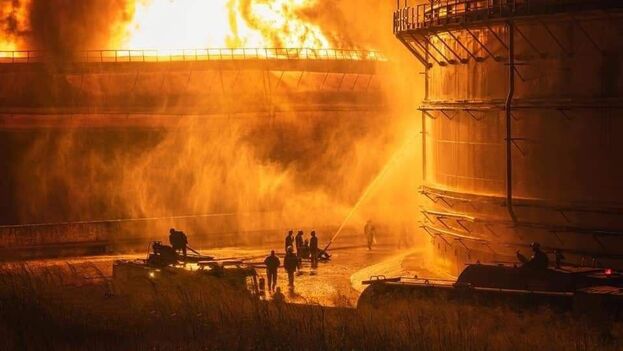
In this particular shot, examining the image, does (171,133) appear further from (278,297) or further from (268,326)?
(268,326)

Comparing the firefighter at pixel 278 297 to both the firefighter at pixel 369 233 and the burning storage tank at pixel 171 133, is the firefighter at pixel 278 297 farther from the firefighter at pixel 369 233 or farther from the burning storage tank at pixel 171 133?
the burning storage tank at pixel 171 133

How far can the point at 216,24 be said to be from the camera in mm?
63031

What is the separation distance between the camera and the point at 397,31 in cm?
3862

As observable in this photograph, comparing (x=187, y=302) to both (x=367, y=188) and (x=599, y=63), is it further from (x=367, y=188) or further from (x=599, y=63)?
(x=367, y=188)

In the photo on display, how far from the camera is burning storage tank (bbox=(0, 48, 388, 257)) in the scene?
50938 millimetres

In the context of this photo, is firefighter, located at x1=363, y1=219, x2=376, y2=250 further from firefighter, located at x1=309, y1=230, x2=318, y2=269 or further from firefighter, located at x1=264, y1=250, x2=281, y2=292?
firefighter, located at x1=264, y1=250, x2=281, y2=292

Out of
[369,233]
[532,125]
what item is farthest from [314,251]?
[532,125]

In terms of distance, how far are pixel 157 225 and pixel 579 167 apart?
1915cm

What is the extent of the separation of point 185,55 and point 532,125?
27.1m

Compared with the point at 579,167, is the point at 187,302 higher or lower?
lower

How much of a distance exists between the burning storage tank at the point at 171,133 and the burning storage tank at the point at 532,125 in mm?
13597

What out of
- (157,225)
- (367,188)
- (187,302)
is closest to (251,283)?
(187,302)

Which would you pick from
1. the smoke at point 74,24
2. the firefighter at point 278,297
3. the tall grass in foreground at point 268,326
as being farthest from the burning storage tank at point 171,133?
the tall grass in foreground at point 268,326

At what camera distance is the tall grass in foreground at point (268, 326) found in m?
24.9
